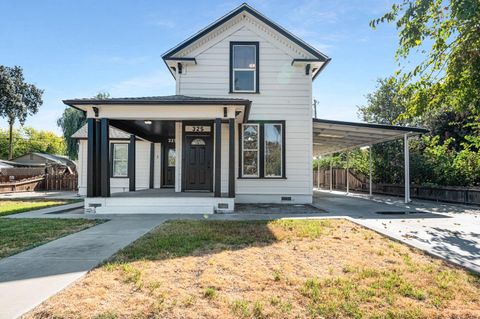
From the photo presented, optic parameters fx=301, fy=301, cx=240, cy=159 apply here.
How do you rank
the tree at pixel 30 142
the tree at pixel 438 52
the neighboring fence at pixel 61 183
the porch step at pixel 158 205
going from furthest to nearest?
1. the tree at pixel 30 142
2. the neighboring fence at pixel 61 183
3. the porch step at pixel 158 205
4. the tree at pixel 438 52

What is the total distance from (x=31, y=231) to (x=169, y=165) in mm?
9234

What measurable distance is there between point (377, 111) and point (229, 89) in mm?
14413

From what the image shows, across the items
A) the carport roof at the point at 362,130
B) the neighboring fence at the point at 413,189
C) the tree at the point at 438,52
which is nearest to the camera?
the tree at the point at 438,52

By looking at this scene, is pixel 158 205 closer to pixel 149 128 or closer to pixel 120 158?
pixel 149 128

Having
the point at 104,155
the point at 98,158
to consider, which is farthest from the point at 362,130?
the point at 98,158

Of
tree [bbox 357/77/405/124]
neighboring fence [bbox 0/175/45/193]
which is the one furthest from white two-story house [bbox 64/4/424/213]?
neighboring fence [bbox 0/175/45/193]

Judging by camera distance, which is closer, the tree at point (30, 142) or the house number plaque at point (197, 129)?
the house number plaque at point (197, 129)

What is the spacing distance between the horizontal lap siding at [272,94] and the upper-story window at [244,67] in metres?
0.20

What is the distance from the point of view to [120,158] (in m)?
16.0

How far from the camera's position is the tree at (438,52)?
554 centimetres

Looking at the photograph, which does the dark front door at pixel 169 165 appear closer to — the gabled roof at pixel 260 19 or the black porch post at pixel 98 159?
the gabled roof at pixel 260 19

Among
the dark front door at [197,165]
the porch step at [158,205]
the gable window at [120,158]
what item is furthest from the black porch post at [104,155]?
the gable window at [120,158]

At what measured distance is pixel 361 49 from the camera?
1202cm

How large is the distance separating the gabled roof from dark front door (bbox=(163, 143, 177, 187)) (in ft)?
17.0
